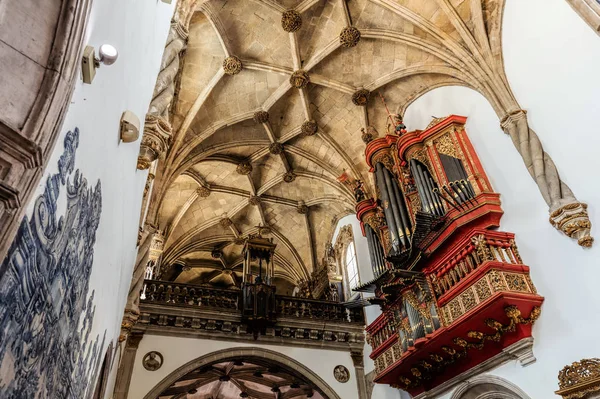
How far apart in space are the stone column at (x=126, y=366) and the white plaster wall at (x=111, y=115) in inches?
207

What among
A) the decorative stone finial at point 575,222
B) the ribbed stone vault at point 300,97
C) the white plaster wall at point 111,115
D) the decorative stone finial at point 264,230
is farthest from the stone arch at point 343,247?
the white plaster wall at point 111,115

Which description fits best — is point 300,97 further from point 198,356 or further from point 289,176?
point 198,356

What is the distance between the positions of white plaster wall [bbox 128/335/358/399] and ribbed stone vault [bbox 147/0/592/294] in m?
2.69

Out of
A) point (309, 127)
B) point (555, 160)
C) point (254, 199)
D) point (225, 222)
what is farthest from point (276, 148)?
point (555, 160)

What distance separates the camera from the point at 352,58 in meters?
11.1

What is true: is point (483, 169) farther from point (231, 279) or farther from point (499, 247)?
point (231, 279)

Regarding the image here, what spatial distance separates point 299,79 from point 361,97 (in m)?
1.69

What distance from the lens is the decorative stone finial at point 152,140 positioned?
197 inches

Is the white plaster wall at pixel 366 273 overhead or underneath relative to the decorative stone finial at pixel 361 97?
underneath

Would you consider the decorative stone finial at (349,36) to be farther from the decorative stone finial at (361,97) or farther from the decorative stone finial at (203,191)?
the decorative stone finial at (203,191)

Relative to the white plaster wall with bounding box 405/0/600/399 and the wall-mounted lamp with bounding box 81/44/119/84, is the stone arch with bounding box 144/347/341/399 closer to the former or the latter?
the white plaster wall with bounding box 405/0/600/399

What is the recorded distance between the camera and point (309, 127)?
12250 mm

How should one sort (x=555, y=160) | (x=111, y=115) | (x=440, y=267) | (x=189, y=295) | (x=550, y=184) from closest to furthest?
(x=111, y=115) < (x=550, y=184) < (x=555, y=160) < (x=440, y=267) < (x=189, y=295)

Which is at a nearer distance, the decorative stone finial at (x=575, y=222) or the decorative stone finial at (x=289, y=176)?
the decorative stone finial at (x=575, y=222)
